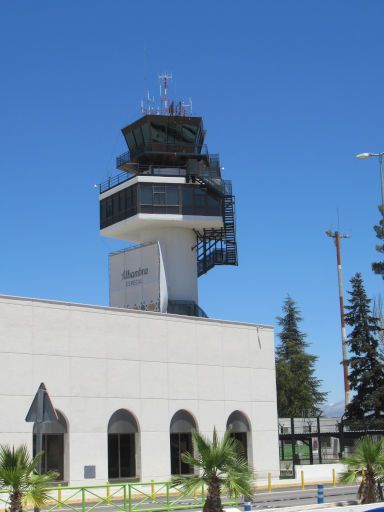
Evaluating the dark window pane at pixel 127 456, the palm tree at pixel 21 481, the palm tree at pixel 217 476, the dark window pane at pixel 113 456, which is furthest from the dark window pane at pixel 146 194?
the palm tree at pixel 21 481

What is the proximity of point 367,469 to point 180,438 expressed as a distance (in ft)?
62.0

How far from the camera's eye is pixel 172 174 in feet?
183

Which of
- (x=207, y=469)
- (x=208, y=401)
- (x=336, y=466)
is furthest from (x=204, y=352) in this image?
(x=207, y=469)

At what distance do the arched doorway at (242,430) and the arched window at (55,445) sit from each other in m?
10.8

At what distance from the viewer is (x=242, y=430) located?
42.0 m

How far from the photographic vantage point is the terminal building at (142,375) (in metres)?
33.4

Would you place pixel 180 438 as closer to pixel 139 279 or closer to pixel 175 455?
pixel 175 455

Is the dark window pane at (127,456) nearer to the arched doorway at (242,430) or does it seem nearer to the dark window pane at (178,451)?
the dark window pane at (178,451)

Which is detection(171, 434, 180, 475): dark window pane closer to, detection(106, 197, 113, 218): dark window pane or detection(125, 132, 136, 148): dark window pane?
detection(106, 197, 113, 218): dark window pane

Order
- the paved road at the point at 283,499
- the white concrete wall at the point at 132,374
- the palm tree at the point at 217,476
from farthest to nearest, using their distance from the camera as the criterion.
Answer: the white concrete wall at the point at 132,374 → the paved road at the point at 283,499 → the palm tree at the point at 217,476

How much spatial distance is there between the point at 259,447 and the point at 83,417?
12.2 m

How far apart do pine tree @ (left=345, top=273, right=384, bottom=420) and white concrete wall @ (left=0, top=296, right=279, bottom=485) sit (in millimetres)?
18262

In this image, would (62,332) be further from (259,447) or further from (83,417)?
(259,447)

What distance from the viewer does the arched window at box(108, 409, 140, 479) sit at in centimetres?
3594
